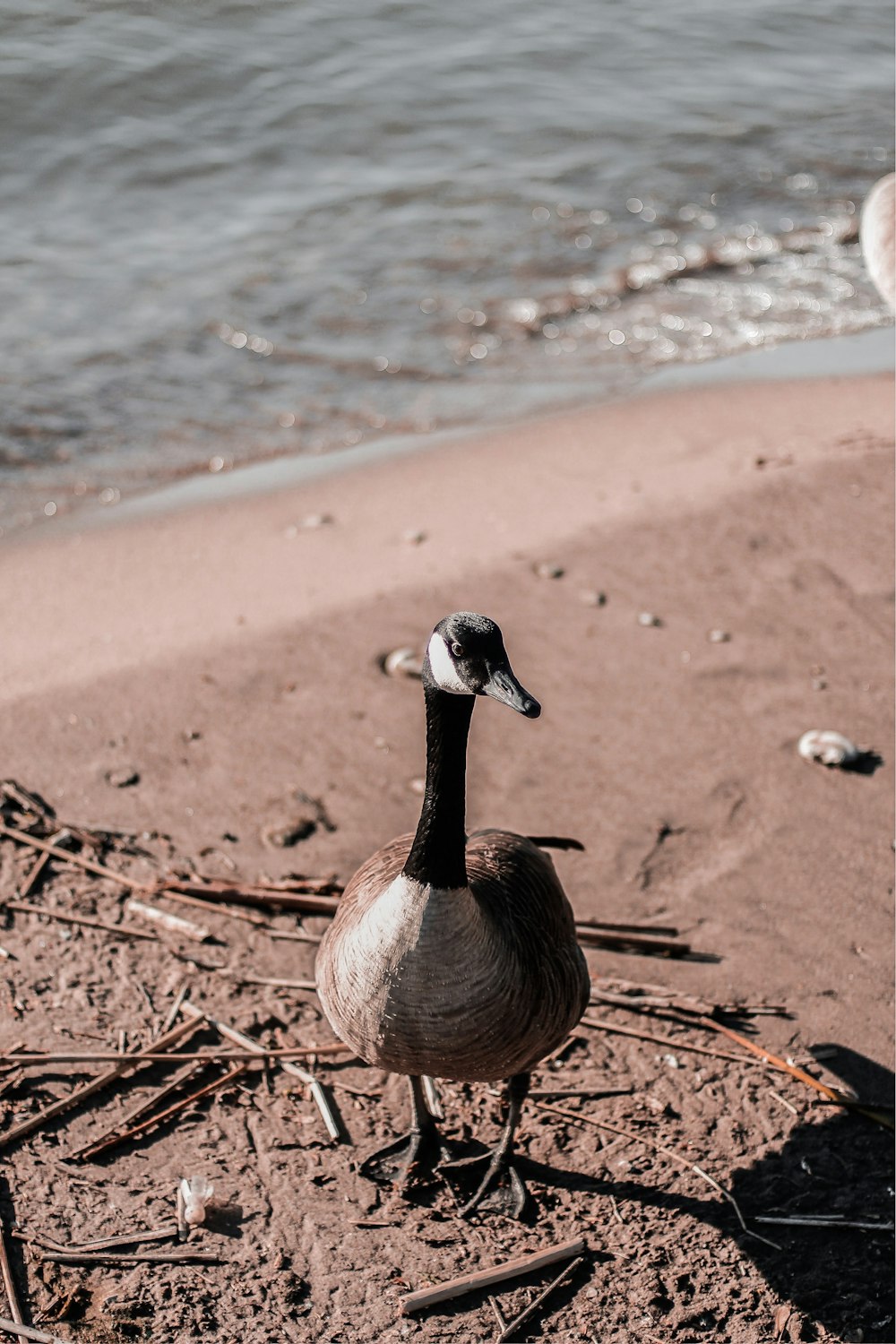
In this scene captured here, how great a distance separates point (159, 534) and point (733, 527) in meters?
3.19

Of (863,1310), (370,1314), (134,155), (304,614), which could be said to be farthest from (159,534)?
(134,155)

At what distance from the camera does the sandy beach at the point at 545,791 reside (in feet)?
11.9

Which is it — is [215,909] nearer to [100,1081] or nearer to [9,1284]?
[100,1081]

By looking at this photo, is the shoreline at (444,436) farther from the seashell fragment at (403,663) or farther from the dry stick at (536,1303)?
the dry stick at (536,1303)

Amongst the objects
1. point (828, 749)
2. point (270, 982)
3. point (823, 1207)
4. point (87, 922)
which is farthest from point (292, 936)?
point (828, 749)

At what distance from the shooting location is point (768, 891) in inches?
192

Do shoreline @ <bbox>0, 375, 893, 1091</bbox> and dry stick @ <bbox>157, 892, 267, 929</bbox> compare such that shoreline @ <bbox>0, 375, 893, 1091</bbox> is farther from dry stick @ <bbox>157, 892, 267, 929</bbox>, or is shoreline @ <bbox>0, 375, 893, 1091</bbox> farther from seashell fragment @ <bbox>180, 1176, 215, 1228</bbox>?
seashell fragment @ <bbox>180, 1176, 215, 1228</bbox>

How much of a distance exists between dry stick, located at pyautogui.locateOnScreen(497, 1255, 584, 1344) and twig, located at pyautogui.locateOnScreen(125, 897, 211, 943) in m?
1.72

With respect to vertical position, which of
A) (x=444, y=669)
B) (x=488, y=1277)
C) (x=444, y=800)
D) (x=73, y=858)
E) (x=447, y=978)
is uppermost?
(x=444, y=669)

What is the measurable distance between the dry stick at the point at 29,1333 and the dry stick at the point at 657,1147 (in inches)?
62.9

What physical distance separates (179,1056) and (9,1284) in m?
0.88

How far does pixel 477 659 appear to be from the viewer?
3234 millimetres

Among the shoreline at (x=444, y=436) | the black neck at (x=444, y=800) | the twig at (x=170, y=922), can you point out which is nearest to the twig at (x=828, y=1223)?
the black neck at (x=444, y=800)

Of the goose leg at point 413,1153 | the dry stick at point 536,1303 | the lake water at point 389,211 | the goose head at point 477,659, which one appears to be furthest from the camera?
the lake water at point 389,211
